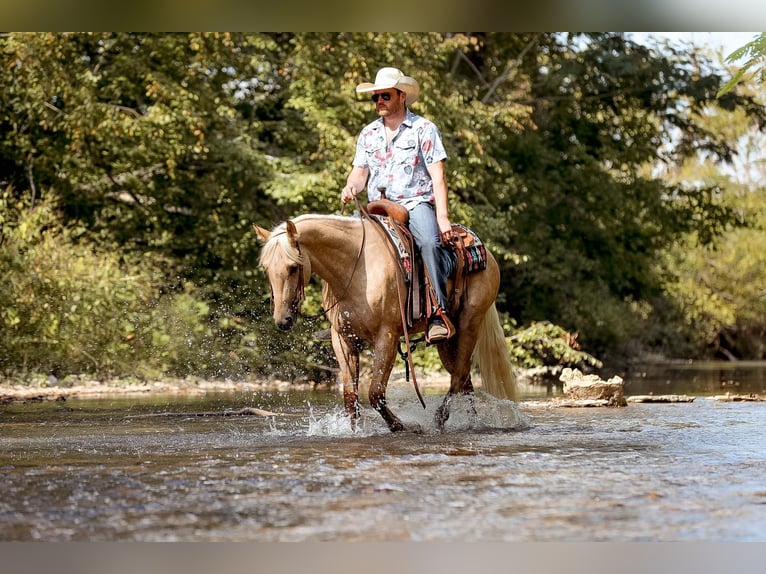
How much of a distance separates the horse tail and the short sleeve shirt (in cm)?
142

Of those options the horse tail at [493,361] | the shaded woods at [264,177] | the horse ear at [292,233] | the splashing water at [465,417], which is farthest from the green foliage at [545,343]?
the horse ear at [292,233]

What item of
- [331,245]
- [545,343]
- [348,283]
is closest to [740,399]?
[545,343]

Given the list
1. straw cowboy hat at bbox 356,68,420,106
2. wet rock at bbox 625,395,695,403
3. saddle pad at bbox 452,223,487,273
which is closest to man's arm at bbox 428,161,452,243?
saddle pad at bbox 452,223,487,273

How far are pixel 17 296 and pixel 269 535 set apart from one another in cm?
1221

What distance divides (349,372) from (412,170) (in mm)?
1541

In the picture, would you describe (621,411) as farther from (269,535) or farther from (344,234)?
(269,535)

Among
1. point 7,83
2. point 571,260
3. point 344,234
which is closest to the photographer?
point 344,234

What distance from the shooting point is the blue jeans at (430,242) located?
26.9 feet

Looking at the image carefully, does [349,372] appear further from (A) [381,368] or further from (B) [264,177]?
(B) [264,177]

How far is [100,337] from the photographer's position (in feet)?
52.5

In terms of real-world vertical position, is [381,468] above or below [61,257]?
below

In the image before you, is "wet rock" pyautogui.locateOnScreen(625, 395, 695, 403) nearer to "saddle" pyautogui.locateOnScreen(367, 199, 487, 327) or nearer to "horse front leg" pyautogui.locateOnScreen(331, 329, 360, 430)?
"saddle" pyautogui.locateOnScreen(367, 199, 487, 327)

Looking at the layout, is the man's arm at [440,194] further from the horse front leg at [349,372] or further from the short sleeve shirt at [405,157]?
the horse front leg at [349,372]
